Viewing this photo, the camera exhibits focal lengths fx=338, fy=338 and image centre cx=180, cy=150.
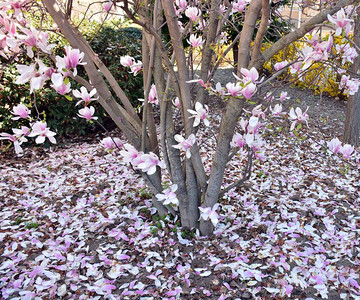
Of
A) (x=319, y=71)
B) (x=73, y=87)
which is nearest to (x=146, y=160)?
(x=319, y=71)

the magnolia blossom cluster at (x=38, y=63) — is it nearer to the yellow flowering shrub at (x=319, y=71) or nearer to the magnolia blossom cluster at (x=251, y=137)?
the magnolia blossom cluster at (x=251, y=137)

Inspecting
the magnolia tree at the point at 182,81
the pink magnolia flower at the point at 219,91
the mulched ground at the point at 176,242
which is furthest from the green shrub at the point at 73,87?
the pink magnolia flower at the point at 219,91

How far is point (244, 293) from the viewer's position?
181cm

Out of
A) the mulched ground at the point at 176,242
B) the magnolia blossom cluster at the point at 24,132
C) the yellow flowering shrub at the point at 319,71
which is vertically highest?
the yellow flowering shrub at the point at 319,71

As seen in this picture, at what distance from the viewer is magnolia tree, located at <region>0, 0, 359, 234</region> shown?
4.33 feet

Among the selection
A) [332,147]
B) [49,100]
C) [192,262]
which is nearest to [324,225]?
[332,147]

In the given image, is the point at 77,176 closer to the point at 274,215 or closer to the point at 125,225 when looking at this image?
the point at 125,225

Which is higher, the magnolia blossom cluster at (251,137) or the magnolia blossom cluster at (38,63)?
the magnolia blossom cluster at (38,63)

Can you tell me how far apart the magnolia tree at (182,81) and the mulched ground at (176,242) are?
269mm

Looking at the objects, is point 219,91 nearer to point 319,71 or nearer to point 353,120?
point 319,71

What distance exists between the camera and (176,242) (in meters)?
2.16

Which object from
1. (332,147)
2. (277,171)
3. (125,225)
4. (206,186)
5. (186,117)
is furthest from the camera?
(277,171)

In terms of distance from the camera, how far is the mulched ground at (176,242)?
186 centimetres

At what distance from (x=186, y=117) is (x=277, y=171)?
5.65 ft
